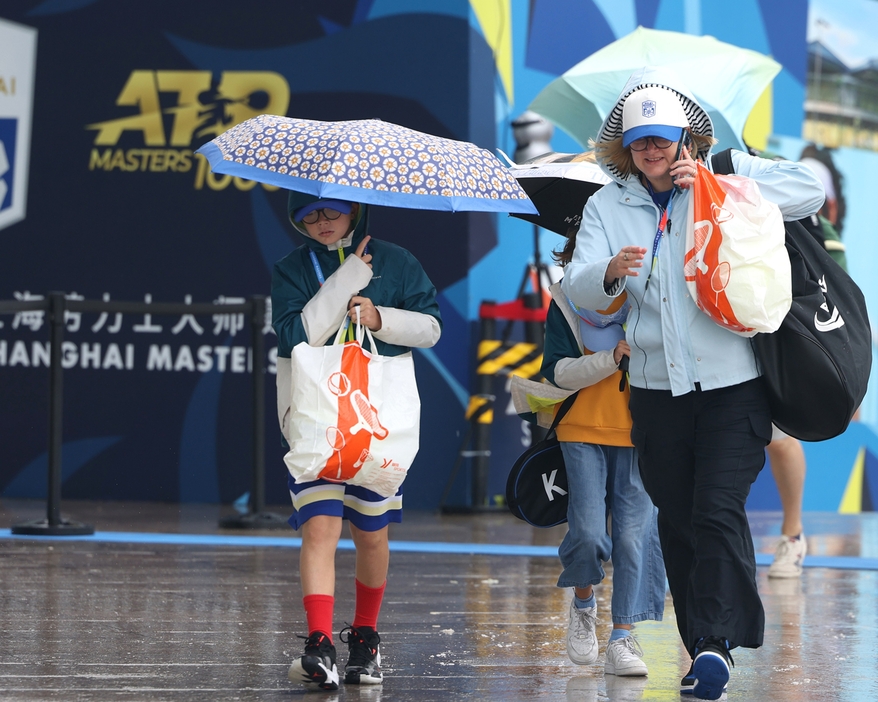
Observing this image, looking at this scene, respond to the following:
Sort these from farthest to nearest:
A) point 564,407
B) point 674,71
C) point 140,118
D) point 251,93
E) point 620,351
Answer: point 140,118 → point 251,93 → point 674,71 → point 564,407 → point 620,351

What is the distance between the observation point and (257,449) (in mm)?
8180

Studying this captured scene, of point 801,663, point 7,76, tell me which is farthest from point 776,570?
point 7,76

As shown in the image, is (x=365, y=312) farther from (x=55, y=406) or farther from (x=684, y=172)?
(x=55, y=406)

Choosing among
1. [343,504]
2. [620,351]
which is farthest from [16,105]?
[620,351]

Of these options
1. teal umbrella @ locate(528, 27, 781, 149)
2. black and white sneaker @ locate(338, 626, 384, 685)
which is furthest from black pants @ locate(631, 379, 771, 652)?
teal umbrella @ locate(528, 27, 781, 149)

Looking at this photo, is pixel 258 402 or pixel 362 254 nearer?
pixel 362 254

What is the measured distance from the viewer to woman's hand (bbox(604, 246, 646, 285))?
3.79m

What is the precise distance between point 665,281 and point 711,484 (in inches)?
23.1

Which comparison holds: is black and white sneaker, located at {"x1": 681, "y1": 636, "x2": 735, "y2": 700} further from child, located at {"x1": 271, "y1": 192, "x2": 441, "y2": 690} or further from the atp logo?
the atp logo

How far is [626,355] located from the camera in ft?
14.5

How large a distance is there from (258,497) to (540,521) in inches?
150

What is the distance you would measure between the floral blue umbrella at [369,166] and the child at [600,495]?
1.80 feet

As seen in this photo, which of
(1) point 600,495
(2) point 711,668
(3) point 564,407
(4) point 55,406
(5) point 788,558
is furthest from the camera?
(4) point 55,406

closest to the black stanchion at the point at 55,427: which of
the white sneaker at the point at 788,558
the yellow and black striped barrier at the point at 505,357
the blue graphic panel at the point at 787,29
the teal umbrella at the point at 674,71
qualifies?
the yellow and black striped barrier at the point at 505,357
